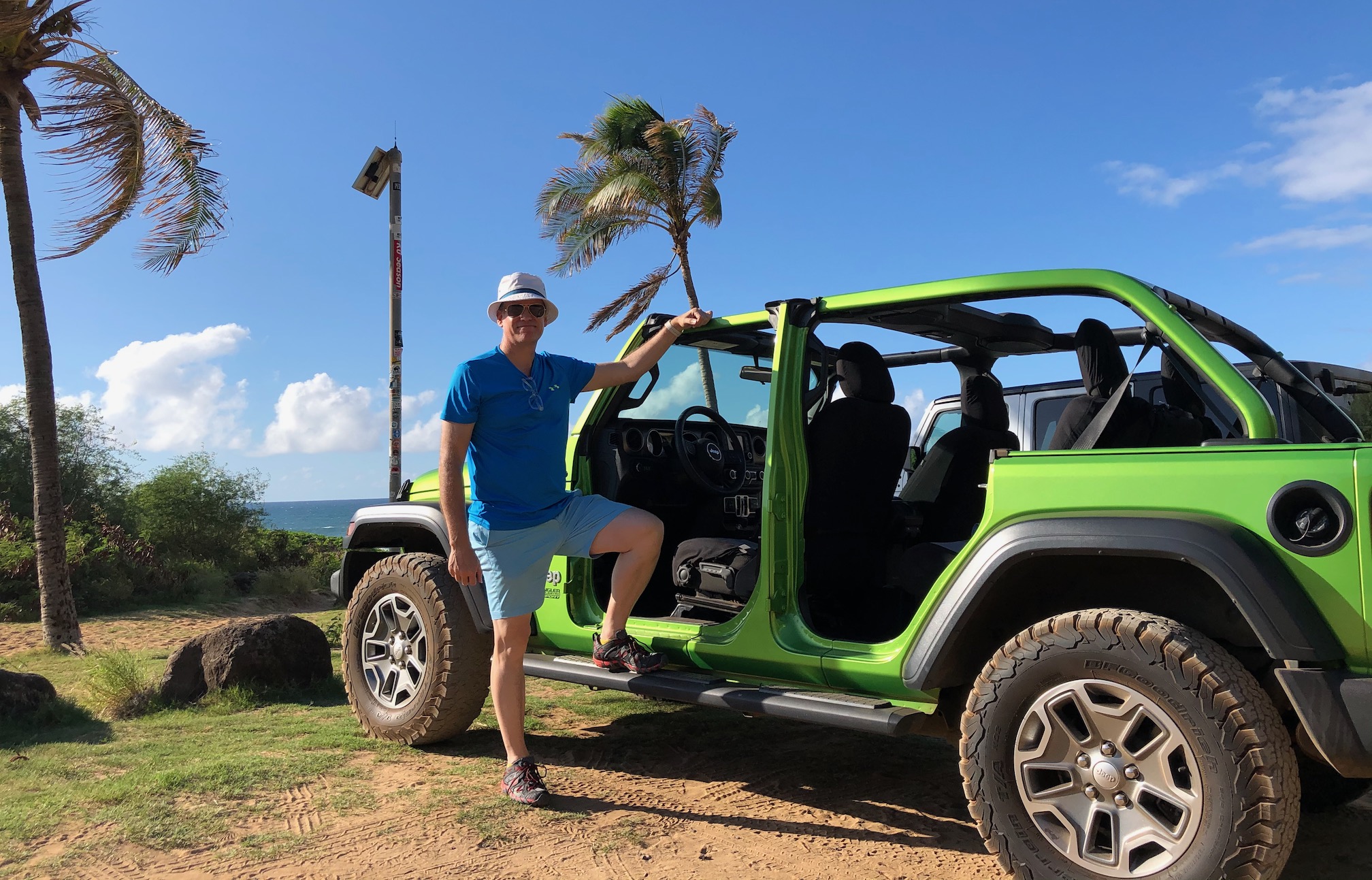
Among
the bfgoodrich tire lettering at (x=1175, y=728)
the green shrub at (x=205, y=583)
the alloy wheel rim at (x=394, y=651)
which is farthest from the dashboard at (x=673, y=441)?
the green shrub at (x=205, y=583)

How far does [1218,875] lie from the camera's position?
8.62 feet

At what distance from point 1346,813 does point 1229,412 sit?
6.18 feet

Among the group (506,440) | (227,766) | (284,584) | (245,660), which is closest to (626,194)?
(284,584)

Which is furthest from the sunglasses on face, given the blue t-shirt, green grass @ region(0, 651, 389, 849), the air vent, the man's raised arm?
the air vent

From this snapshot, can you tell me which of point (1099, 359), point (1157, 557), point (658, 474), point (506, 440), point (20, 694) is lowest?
point (20, 694)

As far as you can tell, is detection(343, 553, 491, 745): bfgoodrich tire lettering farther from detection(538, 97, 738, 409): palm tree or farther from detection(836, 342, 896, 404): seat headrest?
detection(538, 97, 738, 409): palm tree

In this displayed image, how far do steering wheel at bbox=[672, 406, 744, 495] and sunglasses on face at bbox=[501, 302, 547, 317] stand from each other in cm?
89

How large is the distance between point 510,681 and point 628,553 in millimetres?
701

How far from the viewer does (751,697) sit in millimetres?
3652

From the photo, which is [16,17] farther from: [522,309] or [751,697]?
[751,697]

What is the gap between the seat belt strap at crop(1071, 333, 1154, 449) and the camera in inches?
124

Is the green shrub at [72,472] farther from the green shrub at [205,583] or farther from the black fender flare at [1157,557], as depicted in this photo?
the black fender flare at [1157,557]

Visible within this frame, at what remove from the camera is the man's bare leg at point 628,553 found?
13.6 ft

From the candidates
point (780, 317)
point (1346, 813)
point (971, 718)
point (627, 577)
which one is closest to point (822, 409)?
point (780, 317)
